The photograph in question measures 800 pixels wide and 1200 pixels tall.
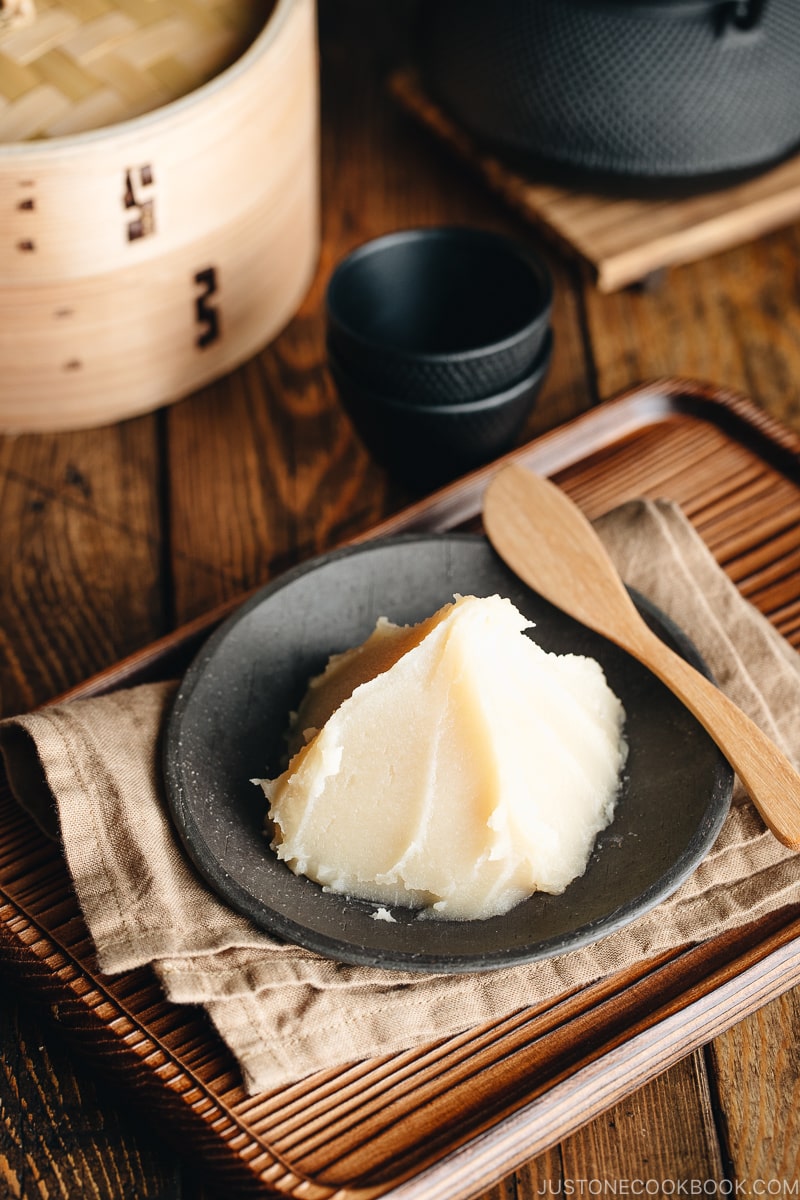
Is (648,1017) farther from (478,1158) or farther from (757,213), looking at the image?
(757,213)

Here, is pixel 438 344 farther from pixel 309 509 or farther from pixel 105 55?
pixel 105 55

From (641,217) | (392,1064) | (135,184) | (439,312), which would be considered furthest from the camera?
(641,217)

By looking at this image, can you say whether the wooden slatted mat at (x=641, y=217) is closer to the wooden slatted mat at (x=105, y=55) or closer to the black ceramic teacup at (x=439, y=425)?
the black ceramic teacup at (x=439, y=425)

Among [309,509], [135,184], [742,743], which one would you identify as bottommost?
[309,509]

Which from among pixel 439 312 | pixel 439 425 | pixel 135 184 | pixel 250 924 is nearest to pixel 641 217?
pixel 439 312

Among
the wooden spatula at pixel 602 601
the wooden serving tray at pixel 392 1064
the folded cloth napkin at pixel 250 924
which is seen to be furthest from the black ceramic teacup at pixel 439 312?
the wooden serving tray at pixel 392 1064

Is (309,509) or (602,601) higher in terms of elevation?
(602,601)
